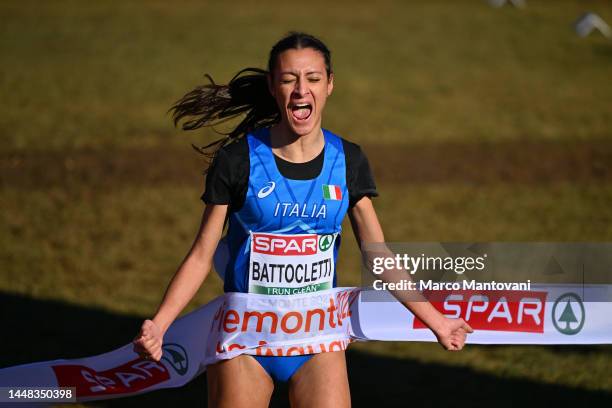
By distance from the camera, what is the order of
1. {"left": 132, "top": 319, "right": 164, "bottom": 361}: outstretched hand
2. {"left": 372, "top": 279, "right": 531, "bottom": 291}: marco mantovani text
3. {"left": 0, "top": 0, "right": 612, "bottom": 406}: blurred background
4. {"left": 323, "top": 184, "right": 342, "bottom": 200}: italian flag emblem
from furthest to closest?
{"left": 0, "top": 0, "right": 612, "bottom": 406}: blurred background
{"left": 372, "top": 279, "right": 531, "bottom": 291}: marco mantovani text
{"left": 323, "top": 184, "right": 342, "bottom": 200}: italian flag emblem
{"left": 132, "top": 319, "right": 164, "bottom": 361}: outstretched hand

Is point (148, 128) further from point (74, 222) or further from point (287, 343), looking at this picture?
point (287, 343)

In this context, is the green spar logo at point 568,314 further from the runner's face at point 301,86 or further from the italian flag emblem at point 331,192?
the runner's face at point 301,86

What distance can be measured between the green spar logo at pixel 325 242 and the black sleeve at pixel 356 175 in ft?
0.59

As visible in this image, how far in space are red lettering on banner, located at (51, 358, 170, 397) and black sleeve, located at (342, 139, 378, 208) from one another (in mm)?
1507

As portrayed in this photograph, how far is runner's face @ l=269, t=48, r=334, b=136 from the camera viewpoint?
415 centimetres

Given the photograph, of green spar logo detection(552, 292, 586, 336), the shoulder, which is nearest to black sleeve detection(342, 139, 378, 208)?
the shoulder

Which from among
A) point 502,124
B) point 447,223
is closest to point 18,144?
point 447,223

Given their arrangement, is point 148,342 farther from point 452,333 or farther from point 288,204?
point 452,333

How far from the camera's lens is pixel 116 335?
7.45 metres

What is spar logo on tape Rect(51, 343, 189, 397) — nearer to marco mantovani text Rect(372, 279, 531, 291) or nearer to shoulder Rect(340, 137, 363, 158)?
marco mantovani text Rect(372, 279, 531, 291)

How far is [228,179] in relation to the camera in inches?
164

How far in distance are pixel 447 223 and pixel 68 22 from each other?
49.1ft

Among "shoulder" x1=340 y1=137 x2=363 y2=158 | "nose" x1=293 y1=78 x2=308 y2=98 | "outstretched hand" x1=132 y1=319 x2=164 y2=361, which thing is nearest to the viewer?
"outstretched hand" x1=132 y1=319 x2=164 y2=361

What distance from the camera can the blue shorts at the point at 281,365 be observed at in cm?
431
